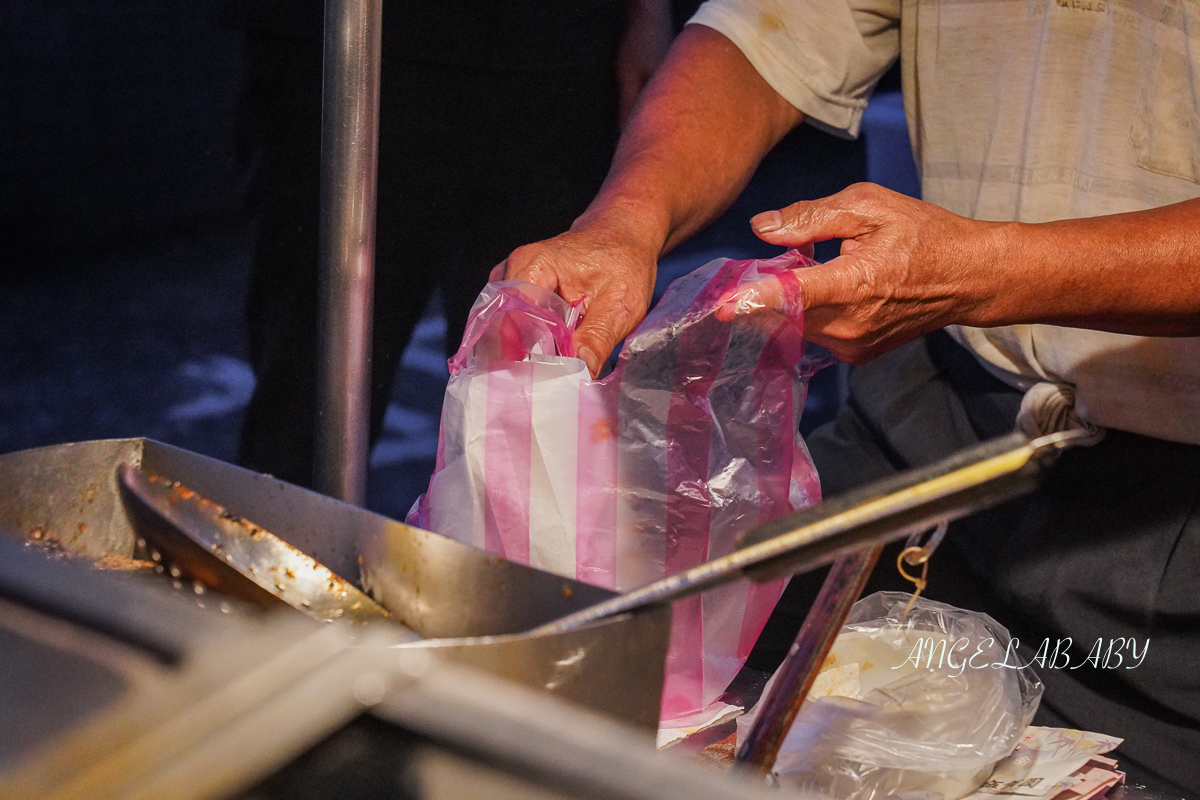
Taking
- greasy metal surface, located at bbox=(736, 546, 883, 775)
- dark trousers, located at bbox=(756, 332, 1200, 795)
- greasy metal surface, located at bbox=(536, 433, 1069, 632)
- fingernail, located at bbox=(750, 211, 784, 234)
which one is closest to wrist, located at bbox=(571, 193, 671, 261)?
fingernail, located at bbox=(750, 211, 784, 234)

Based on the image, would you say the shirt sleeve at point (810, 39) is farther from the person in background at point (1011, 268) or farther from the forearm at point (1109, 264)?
the forearm at point (1109, 264)

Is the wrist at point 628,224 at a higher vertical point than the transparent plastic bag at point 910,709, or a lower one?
higher

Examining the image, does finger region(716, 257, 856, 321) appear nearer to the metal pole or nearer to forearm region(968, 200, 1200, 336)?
forearm region(968, 200, 1200, 336)

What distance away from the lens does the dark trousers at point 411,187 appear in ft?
Result: 4.72

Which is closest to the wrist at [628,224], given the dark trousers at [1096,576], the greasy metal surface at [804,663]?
the dark trousers at [1096,576]

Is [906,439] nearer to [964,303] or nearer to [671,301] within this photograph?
[964,303]

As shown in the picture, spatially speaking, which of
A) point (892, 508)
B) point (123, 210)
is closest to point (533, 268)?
point (892, 508)

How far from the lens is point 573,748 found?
0.25 meters

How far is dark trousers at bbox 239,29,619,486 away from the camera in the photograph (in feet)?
4.72

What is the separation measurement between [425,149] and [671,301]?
35.1 inches

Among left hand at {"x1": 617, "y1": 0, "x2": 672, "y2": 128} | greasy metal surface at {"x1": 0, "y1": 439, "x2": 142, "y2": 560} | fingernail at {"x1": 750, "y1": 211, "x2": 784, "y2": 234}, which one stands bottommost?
greasy metal surface at {"x1": 0, "y1": 439, "x2": 142, "y2": 560}

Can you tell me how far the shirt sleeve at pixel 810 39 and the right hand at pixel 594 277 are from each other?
0.40m

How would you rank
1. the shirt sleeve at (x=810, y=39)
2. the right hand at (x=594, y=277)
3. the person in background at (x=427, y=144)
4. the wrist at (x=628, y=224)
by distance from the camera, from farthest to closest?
the person in background at (x=427, y=144) → the shirt sleeve at (x=810, y=39) → the wrist at (x=628, y=224) → the right hand at (x=594, y=277)

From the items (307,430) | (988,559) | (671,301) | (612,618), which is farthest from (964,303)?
(307,430)
